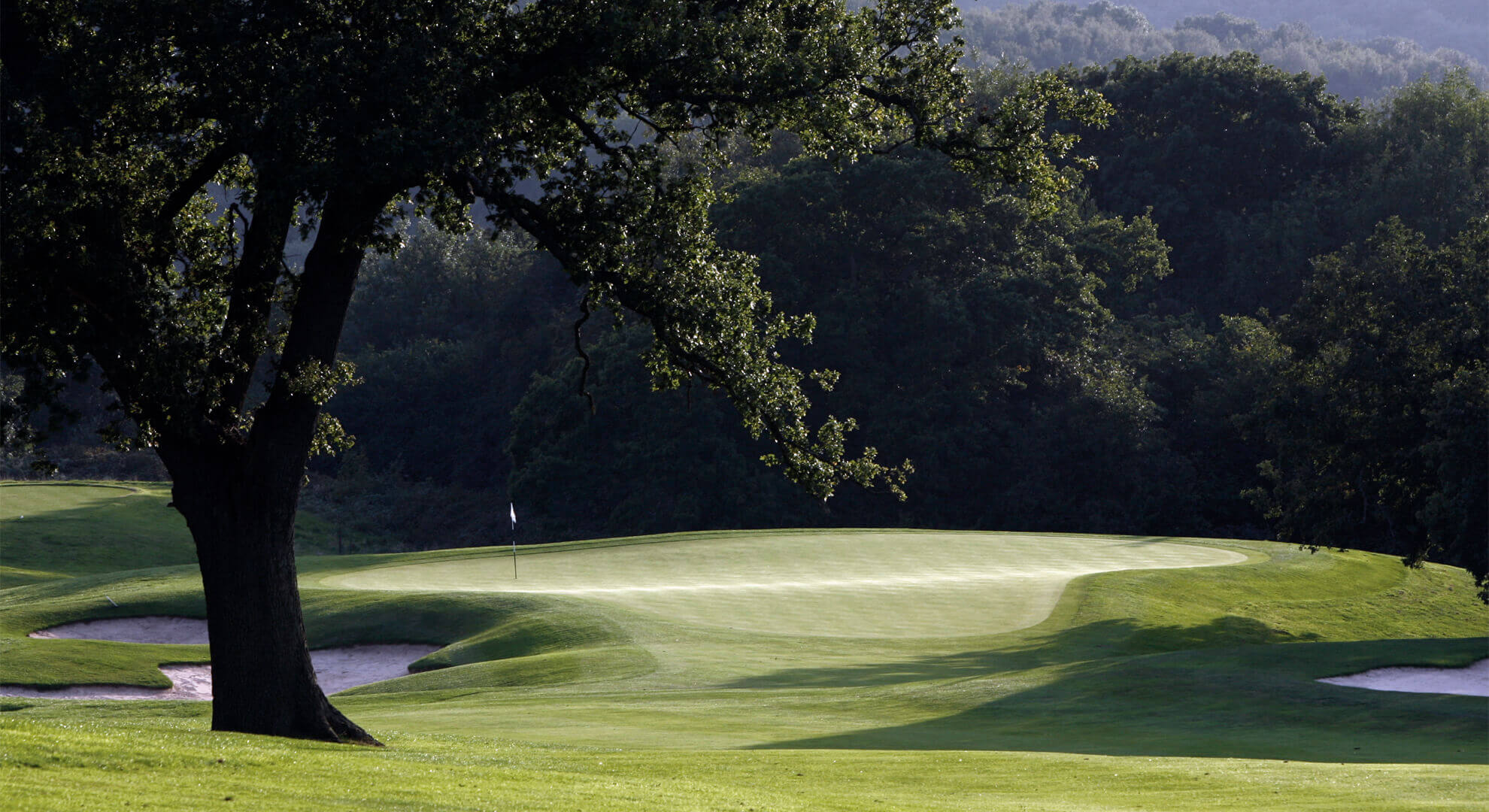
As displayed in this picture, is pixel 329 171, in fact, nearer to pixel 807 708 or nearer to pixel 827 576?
pixel 807 708

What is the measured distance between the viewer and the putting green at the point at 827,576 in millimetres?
23797

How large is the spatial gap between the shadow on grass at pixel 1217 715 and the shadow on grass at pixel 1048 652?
1406 mm

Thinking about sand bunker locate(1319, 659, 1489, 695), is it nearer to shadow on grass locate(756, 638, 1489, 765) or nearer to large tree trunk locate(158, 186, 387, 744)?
shadow on grass locate(756, 638, 1489, 765)

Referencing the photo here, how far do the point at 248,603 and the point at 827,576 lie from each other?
16.7 metres

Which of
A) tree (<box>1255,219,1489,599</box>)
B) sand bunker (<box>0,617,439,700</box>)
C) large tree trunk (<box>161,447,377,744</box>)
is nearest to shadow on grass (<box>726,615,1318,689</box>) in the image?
tree (<box>1255,219,1489,599</box>)

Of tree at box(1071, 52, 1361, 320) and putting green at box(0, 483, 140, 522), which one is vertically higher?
tree at box(1071, 52, 1361, 320)

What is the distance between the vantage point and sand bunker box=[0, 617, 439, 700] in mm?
20016

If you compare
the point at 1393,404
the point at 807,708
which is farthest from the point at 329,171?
the point at 1393,404

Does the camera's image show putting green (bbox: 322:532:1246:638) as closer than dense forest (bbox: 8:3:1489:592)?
Yes

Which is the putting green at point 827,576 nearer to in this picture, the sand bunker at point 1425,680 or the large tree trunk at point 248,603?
the sand bunker at point 1425,680

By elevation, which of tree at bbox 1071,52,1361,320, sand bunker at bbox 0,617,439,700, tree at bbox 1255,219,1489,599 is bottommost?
sand bunker at bbox 0,617,439,700

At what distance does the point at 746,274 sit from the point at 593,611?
1120cm

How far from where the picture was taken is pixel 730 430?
51.8 metres

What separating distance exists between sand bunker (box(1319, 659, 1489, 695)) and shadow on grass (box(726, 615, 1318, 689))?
3797 millimetres
